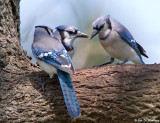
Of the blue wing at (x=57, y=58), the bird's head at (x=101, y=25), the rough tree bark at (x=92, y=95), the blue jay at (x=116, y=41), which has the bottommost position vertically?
the rough tree bark at (x=92, y=95)

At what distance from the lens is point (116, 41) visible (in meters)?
3.39


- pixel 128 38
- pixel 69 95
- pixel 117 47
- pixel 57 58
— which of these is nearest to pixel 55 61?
A: pixel 57 58

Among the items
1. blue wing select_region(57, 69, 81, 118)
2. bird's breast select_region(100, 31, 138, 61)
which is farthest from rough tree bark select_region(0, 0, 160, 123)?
bird's breast select_region(100, 31, 138, 61)

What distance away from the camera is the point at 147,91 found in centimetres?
224

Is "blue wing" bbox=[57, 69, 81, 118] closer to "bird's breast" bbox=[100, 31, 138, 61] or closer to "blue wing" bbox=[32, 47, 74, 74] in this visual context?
"blue wing" bbox=[32, 47, 74, 74]

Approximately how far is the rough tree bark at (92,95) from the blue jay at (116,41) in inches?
34.7

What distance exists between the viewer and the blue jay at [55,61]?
2209mm

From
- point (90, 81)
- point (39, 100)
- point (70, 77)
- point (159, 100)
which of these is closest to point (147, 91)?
point (159, 100)

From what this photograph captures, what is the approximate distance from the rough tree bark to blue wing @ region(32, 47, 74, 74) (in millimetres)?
120

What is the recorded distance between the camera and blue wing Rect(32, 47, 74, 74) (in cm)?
246

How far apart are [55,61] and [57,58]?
0.04m

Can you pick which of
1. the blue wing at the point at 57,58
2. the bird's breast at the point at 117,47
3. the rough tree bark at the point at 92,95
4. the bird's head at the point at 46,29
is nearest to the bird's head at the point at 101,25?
the bird's breast at the point at 117,47

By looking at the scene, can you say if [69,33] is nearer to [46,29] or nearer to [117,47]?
[46,29]

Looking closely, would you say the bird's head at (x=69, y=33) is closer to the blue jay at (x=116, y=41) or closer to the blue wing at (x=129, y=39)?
the blue jay at (x=116, y=41)
